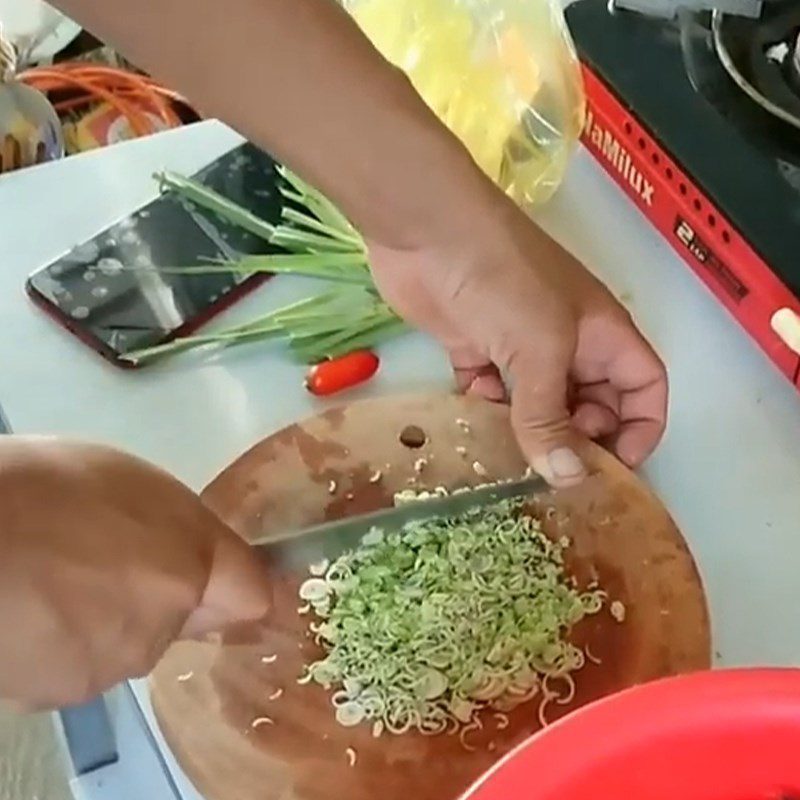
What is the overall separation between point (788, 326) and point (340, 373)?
0.26 metres

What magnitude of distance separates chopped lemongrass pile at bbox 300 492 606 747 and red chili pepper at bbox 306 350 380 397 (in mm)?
103

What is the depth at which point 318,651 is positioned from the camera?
79 cm

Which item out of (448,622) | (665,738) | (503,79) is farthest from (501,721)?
(503,79)

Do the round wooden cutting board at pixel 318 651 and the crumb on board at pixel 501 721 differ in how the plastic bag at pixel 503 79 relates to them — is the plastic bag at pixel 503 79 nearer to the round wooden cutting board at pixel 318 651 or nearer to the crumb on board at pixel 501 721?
the round wooden cutting board at pixel 318 651

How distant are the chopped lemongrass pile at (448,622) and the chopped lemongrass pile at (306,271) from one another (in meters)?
0.14

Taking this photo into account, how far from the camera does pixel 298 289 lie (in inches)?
38.8

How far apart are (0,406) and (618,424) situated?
0.36 m

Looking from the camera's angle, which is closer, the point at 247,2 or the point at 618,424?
the point at 247,2

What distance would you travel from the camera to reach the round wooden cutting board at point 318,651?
730 millimetres

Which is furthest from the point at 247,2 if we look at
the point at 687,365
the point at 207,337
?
the point at 687,365

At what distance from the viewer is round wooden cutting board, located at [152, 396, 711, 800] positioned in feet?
2.39

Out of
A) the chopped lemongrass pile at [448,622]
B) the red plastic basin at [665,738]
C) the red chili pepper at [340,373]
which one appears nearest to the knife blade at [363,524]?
the chopped lemongrass pile at [448,622]

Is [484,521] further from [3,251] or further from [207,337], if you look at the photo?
[3,251]

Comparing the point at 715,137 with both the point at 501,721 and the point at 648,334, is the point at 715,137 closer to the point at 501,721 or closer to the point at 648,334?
the point at 648,334
